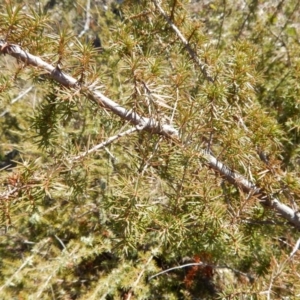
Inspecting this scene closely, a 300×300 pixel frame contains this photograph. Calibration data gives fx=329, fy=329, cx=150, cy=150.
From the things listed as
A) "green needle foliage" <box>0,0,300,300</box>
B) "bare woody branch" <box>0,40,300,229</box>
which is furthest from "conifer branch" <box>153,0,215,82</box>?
"bare woody branch" <box>0,40,300,229</box>

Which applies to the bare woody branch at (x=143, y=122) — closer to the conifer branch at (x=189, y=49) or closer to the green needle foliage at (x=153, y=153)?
the green needle foliage at (x=153, y=153)

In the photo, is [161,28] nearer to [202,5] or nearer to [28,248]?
[28,248]

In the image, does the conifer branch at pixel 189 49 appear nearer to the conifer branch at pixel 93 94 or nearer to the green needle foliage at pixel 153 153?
the green needle foliage at pixel 153 153

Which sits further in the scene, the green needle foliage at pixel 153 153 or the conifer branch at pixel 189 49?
the conifer branch at pixel 189 49

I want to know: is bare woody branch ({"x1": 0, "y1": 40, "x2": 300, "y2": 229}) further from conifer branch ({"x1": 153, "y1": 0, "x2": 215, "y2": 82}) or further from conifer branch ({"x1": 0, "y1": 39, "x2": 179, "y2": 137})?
conifer branch ({"x1": 153, "y1": 0, "x2": 215, "y2": 82})

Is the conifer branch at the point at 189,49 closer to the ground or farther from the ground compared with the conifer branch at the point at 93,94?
farther from the ground

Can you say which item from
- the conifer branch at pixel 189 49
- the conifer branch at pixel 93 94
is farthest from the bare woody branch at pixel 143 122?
the conifer branch at pixel 189 49

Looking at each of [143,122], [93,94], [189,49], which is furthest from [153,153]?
[189,49]

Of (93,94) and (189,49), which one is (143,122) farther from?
(189,49)
